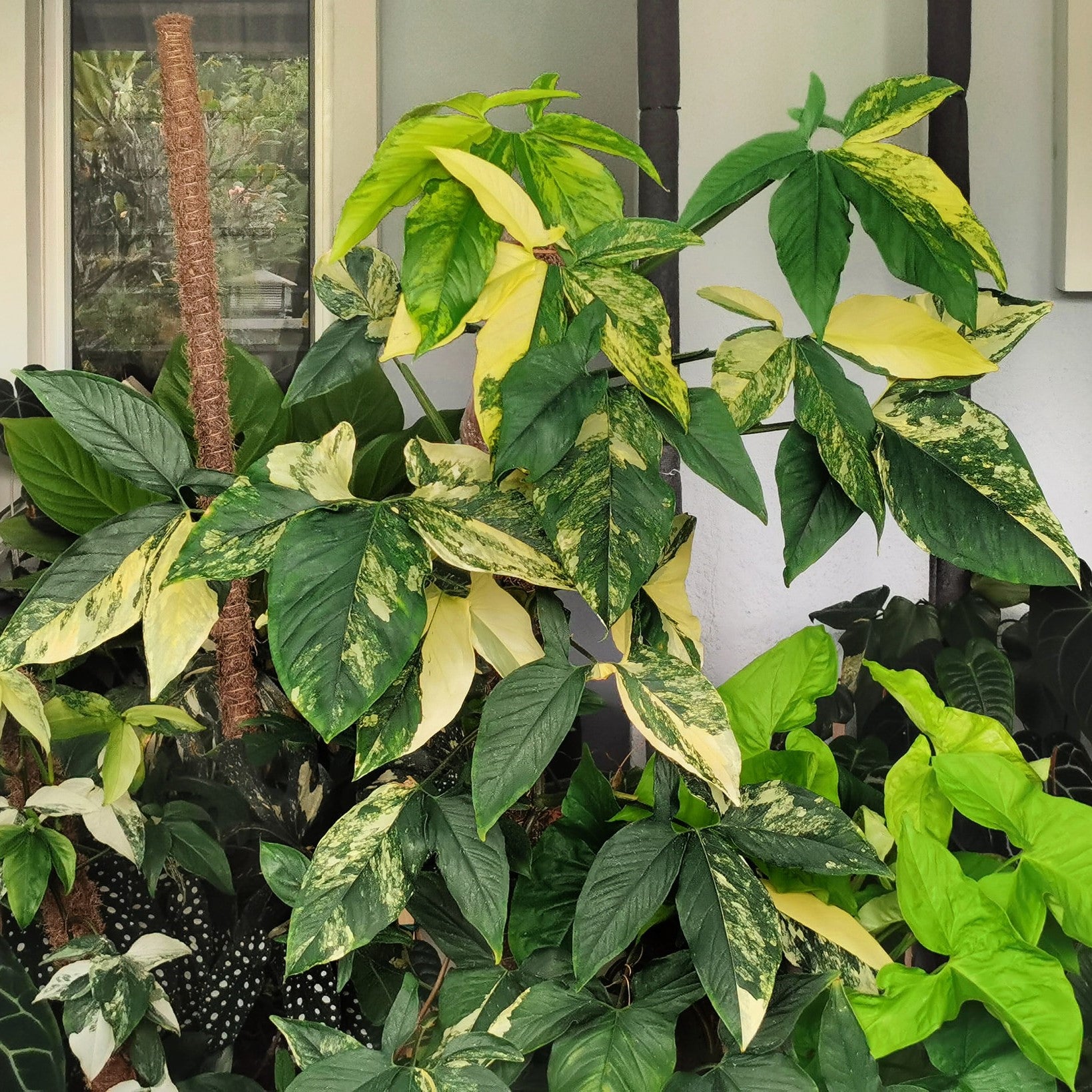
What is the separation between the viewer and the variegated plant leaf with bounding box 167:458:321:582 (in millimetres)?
427

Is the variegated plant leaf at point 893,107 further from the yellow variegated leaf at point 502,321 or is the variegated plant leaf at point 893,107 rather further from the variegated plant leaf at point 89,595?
the variegated plant leaf at point 89,595

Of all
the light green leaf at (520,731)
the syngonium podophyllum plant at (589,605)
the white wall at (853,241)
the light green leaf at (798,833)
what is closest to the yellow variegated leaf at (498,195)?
the syngonium podophyllum plant at (589,605)

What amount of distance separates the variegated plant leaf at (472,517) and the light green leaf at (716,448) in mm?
88

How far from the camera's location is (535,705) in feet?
1.52

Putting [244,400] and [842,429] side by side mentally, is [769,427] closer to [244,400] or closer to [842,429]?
[842,429]

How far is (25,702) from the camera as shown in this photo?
56 centimetres

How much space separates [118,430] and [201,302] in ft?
0.58

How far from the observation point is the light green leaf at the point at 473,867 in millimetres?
476

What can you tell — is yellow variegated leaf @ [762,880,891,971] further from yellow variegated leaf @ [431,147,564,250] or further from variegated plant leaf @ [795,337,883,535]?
yellow variegated leaf @ [431,147,564,250]

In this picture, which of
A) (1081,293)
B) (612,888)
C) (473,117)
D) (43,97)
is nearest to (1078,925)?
(612,888)

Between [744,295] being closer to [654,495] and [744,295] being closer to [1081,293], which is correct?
[654,495]

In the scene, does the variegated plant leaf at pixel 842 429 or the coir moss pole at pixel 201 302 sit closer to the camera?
the variegated plant leaf at pixel 842 429

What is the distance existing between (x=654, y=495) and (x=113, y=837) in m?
0.41

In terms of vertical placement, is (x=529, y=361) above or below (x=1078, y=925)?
above
